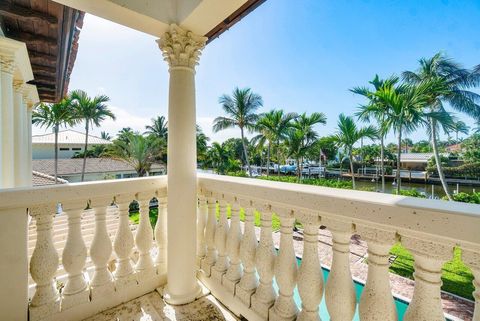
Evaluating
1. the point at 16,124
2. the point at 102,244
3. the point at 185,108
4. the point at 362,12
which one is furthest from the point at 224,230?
the point at 362,12

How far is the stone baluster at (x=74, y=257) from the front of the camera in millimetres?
1490

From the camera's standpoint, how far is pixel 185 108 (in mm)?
1727

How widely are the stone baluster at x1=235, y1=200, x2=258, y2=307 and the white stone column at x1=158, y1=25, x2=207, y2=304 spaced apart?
0.49 meters

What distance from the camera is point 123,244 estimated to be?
1723mm

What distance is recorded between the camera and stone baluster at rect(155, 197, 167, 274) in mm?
1944

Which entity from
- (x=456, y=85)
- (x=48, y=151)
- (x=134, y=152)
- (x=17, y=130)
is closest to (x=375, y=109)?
(x=456, y=85)

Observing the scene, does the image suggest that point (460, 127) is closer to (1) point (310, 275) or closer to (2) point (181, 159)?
(1) point (310, 275)

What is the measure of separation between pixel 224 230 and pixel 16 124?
196 inches

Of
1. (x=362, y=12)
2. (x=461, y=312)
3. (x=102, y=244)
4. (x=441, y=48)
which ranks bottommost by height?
(x=461, y=312)

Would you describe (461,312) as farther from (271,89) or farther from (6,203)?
(271,89)

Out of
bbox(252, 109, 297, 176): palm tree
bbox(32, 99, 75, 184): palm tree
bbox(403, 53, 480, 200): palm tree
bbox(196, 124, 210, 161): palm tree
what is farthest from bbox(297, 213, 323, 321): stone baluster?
bbox(196, 124, 210, 161): palm tree

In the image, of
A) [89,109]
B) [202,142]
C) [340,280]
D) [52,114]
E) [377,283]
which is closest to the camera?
[377,283]

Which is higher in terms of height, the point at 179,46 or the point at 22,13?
the point at 22,13

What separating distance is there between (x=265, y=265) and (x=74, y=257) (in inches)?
50.9
